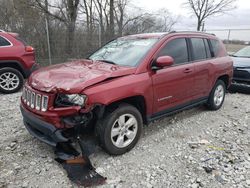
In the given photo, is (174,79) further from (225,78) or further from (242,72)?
(242,72)

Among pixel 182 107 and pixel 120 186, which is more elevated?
pixel 182 107

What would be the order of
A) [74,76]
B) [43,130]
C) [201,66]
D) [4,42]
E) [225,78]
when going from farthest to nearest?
[4,42] → [225,78] → [201,66] → [74,76] → [43,130]

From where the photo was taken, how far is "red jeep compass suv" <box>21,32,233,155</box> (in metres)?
3.01

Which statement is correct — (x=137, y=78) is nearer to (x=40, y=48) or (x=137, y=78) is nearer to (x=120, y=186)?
(x=120, y=186)

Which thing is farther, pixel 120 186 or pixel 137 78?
pixel 137 78

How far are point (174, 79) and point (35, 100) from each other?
89.5 inches

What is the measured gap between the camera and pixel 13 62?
21.8ft

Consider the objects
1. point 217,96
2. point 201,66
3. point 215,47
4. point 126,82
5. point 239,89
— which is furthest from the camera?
point 239,89

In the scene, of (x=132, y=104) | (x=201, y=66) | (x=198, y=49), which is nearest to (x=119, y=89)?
(x=132, y=104)

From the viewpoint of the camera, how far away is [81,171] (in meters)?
3.07

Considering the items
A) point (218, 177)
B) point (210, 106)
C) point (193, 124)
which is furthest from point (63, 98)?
point (210, 106)

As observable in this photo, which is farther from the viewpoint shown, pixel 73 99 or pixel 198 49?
pixel 198 49

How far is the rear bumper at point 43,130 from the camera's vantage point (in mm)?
3014

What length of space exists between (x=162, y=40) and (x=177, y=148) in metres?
1.80
